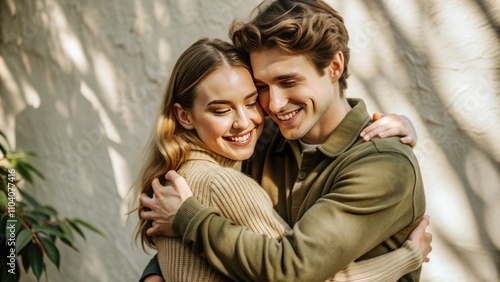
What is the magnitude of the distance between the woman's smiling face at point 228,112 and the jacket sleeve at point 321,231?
0.32m

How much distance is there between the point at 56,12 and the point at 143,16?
0.75m

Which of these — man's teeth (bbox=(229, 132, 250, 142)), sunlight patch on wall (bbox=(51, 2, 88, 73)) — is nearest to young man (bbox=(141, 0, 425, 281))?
man's teeth (bbox=(229, 132, 250, 142))

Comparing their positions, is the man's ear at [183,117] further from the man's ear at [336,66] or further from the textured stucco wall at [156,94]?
the textured stucco wall at [156,94]

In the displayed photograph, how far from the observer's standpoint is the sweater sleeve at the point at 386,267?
6.90 feet

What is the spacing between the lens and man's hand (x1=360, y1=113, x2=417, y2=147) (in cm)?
225

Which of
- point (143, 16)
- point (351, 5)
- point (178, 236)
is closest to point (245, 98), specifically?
point (178, 236)

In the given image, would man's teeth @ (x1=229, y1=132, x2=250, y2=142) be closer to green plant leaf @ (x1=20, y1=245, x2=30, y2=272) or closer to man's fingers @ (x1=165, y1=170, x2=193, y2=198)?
man's fingers @ (x1=165, y1=170, x2=193, y2=198)

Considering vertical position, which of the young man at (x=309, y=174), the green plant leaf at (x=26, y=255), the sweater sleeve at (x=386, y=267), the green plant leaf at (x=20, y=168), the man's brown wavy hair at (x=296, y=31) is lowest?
the green plant leaf at (x=26, y=255)

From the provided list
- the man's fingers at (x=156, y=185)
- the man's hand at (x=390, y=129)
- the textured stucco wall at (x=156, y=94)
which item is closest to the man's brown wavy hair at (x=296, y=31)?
the man's hand at (x=390, y=129)

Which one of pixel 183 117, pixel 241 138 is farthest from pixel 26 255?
pixel 241 138

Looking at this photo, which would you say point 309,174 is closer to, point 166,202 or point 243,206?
point 243,206

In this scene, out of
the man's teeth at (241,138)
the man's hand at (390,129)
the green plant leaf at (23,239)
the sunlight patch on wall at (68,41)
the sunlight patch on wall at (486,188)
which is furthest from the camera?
the sunlight patch on wall at (68,41)

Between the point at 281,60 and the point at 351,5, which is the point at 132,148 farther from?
the point at 281,60

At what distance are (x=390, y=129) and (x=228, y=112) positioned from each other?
0.57m
